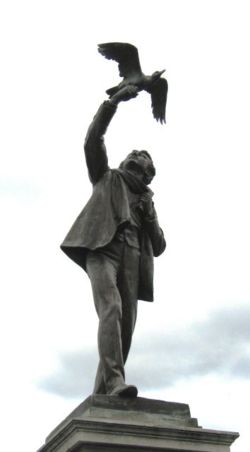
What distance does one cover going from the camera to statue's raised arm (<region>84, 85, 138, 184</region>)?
36.2ft

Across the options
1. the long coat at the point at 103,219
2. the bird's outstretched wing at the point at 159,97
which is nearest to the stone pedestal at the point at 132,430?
the long coat at the point at 103,219

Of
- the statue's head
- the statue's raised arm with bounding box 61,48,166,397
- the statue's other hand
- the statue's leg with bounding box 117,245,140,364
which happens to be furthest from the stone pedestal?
the statue's head

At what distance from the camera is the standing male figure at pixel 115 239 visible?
1045cm

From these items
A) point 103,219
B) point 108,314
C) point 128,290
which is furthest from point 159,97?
point 108,314

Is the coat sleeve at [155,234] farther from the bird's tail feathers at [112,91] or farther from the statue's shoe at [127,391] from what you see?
the statue's shoe at [127,391]

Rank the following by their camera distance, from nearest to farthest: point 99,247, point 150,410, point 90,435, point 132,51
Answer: point 90,435 → point 150,410 → point 99,247 → point 132,51

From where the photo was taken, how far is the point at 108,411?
940 centimetres

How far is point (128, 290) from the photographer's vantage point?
10891 millimetres

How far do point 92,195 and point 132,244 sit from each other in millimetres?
801

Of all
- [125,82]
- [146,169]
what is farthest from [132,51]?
[146,169]

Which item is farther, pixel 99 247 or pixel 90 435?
pixel 99 247

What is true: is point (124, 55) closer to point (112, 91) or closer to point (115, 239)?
point (112, 91)

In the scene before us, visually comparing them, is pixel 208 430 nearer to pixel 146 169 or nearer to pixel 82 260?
pixel 82 260

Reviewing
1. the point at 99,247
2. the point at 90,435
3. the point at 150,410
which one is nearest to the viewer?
the point at 90,435
